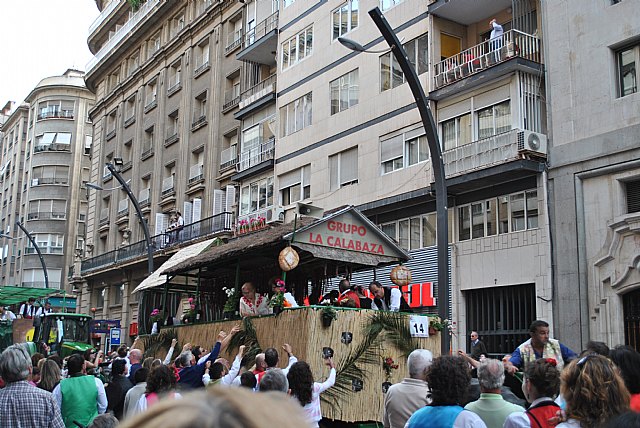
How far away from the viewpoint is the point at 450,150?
80.9 ft

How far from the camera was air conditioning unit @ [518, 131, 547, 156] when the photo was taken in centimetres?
2191

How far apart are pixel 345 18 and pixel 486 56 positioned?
27.5ft

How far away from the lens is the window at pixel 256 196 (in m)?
35.0

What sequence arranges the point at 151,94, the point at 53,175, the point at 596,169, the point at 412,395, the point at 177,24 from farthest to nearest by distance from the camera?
the point at 53,175
the point at 151,94
the point at 177,24
the point at 596,169
the point at 412,395

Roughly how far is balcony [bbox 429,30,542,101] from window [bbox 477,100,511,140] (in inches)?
34.8

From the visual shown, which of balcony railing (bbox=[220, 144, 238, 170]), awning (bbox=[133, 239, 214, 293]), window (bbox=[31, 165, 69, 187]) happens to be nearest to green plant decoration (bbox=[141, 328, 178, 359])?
awning (bbox=[133, 239, 214, 293])

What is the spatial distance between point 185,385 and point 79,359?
→ 1.93 m

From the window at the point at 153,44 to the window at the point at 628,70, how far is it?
34.3m

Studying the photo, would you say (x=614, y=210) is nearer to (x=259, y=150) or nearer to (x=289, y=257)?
(x=289, y=257)

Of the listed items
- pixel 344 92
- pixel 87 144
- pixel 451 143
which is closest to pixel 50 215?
pixel 87 144

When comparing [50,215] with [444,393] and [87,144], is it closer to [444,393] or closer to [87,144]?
[87,144]

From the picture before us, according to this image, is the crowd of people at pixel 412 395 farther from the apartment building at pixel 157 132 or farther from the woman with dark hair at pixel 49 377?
the apartment building at pixel 157 132

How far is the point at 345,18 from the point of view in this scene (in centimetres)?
3083

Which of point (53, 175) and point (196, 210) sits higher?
point (53, 175)
